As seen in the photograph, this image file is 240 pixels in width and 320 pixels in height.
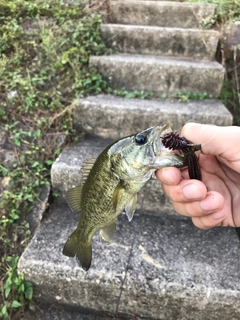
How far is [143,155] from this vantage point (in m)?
1.14

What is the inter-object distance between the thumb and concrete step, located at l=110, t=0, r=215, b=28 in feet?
8.79

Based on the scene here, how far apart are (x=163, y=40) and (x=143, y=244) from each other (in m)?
2.29

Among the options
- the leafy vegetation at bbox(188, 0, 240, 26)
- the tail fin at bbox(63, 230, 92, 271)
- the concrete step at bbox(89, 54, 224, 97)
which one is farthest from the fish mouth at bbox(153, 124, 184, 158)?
the leafy vegetation at bbox(188, 0, 240, 26)

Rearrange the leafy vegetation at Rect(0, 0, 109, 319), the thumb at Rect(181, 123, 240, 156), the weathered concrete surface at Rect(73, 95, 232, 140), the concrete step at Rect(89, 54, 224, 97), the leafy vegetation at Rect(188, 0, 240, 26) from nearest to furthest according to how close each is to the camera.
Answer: the thumb at Rect(181, 123, 240, 156), the leafy vegetation at Rect(0, 0, 109, 319), the weathered concrete surface at Rect(73, 95, 232, 140), the concrete step at Rect(89, 54, 224, 97), the leafy vegetation at Rect(188, 0, 240, 26)

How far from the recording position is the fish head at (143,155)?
111 centimetres

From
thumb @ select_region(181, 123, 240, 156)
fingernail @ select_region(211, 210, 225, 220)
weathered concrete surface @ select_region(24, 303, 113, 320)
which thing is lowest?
weathered concrete surface @ select_region(24, 303, 113, 320)

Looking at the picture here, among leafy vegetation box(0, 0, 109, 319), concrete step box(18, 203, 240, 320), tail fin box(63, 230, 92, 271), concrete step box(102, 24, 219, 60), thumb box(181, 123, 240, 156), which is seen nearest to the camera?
thumb box(181, 123, 240, 156)

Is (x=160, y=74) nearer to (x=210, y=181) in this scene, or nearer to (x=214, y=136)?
(x=210, y=181)

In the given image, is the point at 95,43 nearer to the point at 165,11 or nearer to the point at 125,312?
the point at 165,11

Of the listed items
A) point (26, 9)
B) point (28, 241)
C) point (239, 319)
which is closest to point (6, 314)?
point (28, 241)

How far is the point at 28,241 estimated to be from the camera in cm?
202

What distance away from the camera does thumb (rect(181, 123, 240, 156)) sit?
1333mm

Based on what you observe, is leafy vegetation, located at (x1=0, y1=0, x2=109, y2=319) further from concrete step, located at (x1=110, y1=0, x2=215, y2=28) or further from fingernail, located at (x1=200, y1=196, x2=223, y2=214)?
fingernail, located at (x1=200, y1=196, x2=223, y2=214)

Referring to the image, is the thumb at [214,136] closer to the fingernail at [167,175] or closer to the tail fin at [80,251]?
the fingernail at [167,175]
